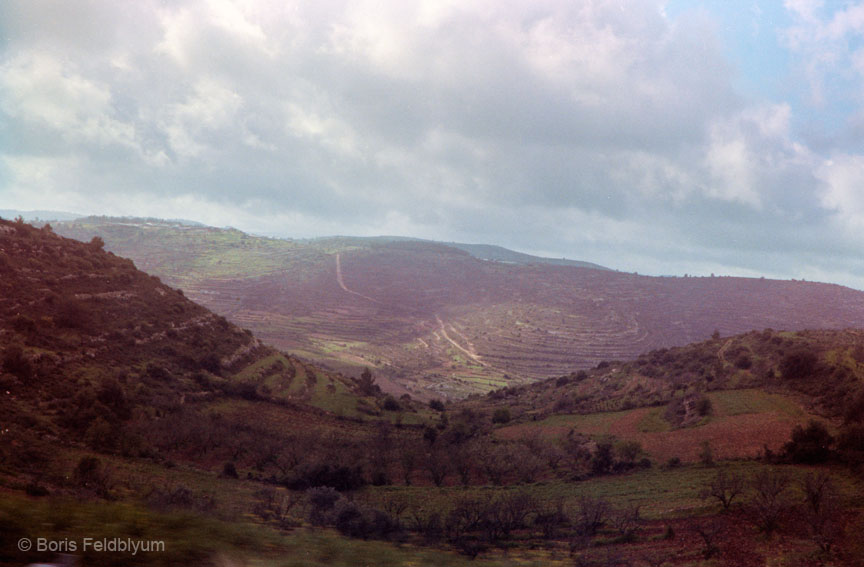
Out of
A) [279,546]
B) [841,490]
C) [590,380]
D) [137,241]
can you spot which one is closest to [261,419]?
[279,546]

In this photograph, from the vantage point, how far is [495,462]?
2416 centimetres

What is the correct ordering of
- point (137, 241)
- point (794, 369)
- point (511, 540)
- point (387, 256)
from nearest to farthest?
point (511, 540) → point (794, 369) → point (137, 241) → point (387, 256)

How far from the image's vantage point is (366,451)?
24.7m

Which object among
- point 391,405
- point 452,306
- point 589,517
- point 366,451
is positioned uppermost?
point 452,306

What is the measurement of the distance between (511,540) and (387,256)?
147825 millimetres

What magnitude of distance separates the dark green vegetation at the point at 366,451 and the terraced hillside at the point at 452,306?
101ft

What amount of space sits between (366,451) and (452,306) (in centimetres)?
9135

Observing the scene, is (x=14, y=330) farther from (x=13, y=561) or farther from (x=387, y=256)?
(x=387, y=256)

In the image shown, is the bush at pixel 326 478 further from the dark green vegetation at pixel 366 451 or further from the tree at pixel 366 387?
the tree at pixel 366 387

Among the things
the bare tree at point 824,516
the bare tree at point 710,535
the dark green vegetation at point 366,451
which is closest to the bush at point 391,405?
the dark green vegetation at point 366,451

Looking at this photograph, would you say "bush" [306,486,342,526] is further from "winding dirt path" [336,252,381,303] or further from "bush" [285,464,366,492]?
"winding dirt path" [336,252,381,303]

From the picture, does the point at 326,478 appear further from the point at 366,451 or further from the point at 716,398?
the point at 716,398

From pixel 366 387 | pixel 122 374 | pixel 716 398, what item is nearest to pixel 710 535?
pixel 716 398

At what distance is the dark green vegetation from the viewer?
8.68 meters
